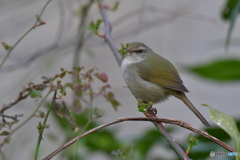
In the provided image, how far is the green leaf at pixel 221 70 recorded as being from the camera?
270 cm

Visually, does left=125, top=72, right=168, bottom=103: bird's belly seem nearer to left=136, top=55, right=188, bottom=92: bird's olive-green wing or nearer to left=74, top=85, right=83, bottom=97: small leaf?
left=136, top=55, right=188, bottom=92: bird's olive-green wing

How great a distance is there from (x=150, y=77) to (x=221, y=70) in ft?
1.63

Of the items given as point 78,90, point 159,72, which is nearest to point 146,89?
point 159,72

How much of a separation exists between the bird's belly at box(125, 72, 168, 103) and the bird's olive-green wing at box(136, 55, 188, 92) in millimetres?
37

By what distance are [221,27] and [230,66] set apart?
11.6ft

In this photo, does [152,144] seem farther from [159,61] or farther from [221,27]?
[221,27]

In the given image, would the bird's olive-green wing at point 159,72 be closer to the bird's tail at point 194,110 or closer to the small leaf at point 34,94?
the bird's tail at point 194,110

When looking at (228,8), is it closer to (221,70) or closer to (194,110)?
(221,70)

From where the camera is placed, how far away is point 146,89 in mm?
2705

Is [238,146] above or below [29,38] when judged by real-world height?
below

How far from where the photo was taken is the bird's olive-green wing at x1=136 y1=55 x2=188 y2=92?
2.67 m

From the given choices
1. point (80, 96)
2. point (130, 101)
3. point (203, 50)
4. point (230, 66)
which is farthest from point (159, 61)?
point (203, 50)

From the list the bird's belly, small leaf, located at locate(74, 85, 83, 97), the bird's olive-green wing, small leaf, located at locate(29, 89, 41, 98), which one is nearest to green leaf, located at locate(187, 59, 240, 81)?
the bird's olive-green wing

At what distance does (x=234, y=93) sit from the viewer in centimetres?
639
